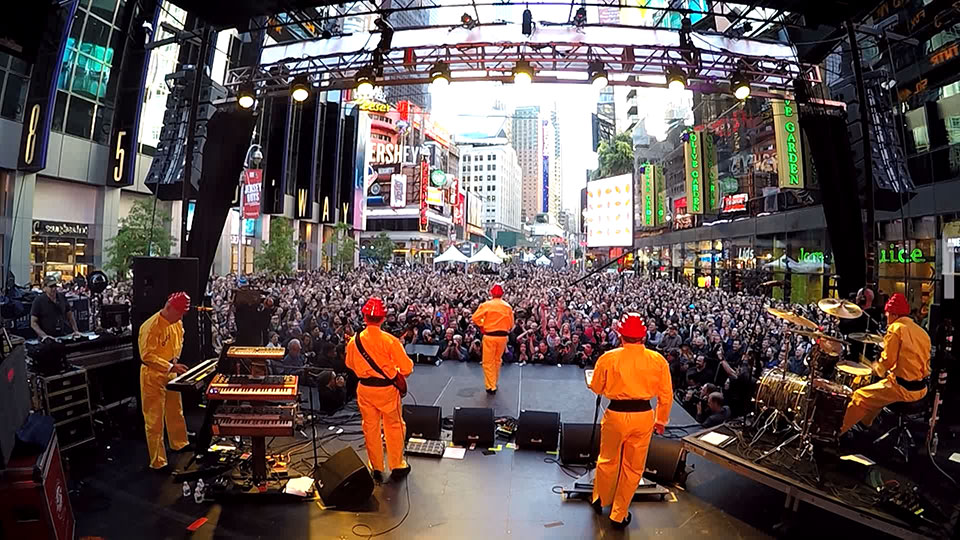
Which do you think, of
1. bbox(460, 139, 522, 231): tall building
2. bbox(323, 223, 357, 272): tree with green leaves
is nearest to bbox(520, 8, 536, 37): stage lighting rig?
bbox(323, 223, 357, 272): tree with green leaves

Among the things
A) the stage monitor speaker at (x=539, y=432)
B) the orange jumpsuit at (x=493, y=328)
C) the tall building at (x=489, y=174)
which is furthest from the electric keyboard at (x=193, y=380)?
the tall building at (x=489, y=174)

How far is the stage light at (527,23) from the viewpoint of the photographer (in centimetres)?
870

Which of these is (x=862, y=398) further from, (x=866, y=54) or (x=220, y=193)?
(x=866, y=54)

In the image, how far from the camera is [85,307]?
12664 mm

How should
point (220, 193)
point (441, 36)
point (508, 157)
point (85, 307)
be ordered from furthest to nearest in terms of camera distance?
point (508, 157)
point (85, 307)
point (441, 36)
point (220, 193)

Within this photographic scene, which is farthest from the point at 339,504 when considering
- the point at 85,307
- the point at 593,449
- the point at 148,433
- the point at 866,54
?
the point at 866,54

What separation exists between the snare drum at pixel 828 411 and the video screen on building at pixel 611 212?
27.5 m

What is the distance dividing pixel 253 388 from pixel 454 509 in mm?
2415

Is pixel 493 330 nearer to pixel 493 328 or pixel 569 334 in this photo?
pixel 493 328

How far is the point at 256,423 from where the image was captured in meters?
5.18

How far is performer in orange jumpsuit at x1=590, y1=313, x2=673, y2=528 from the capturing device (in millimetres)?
4703

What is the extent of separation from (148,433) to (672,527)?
571 centimetres

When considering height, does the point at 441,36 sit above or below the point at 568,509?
above

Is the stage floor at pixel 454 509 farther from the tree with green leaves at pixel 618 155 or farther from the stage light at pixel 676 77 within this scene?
the tree with green leaves at pixel 618 155
